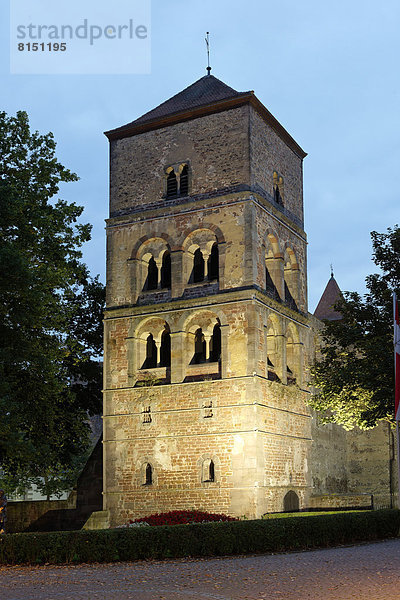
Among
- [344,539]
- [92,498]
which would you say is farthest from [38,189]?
[344,539]

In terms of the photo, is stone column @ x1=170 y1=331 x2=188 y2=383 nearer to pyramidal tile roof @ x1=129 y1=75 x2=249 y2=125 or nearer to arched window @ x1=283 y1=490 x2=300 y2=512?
arched window @ x1=283 y1=490 x2=300 y2=512

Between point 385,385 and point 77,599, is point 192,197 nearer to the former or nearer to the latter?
point 385,385

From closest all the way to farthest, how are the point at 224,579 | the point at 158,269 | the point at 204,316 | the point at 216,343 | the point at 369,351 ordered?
the point at 224,579
the point at 369,351
the point at 204,316
the point at 216,343
the point at 158,269

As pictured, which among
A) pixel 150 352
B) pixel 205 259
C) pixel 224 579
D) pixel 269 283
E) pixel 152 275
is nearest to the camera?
pixel 224 579

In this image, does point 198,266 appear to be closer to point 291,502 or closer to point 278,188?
point 278,188

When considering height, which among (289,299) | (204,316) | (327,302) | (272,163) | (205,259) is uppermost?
(272,163)

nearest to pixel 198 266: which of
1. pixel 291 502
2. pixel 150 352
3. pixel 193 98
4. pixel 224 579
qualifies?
pixel 150 352

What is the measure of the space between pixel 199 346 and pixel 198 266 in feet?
10.5

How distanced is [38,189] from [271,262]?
998cm

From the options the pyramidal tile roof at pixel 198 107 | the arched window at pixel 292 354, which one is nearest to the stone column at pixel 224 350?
the arched window at pixel 292 354

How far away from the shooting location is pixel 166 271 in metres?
31.5

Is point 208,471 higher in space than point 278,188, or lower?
lower

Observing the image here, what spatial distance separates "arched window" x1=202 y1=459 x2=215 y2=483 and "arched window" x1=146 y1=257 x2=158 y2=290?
7428 mm

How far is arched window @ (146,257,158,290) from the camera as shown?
1240 inches
